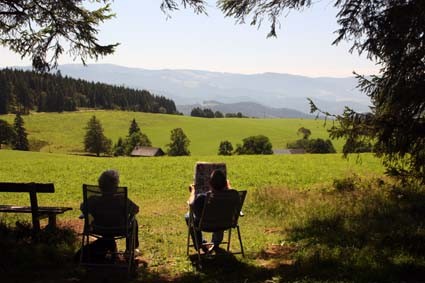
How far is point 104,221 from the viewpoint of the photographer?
621cm

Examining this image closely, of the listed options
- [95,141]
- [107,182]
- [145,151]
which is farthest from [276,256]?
[95,141]

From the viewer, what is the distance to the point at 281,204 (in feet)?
38.2

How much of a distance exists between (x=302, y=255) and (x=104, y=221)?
2.73 m

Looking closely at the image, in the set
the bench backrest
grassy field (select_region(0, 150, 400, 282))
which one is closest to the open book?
grassy field (select_region(0, 150, 400, 282))

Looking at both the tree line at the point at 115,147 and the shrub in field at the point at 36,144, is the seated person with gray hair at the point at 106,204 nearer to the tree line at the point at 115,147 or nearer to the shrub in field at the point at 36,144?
the tree line at the point at 115,147

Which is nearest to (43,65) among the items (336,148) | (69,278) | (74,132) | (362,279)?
(69,278)

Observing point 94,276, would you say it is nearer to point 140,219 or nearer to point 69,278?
point 69,278

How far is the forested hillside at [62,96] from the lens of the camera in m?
119

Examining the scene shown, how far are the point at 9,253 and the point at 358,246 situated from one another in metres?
4.81

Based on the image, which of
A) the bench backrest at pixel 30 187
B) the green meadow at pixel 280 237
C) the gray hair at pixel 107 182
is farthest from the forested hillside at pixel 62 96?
the gray hair at pixel 107 182

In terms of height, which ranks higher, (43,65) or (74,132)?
(43,65)

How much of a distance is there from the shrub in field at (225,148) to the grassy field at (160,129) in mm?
1234

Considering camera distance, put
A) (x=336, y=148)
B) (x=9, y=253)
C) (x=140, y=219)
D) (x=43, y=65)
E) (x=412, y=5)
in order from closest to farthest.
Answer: (x=9, y=253), (x=412, y=5), (x=43, y=65), (x=140, y=219), (x=336, y=148)

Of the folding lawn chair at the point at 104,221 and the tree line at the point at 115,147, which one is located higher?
the folding lawn chair at the point at 104,221
